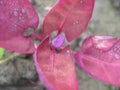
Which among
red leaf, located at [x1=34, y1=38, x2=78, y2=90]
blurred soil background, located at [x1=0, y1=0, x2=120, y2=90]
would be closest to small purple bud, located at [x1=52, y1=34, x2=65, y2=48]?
red leaf, located at [x1=34, y1=38, x2=78, y2=90]

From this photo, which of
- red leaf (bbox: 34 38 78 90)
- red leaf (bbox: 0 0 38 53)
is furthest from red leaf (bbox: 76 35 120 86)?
red leaf (bbox: 0 0 38 53)

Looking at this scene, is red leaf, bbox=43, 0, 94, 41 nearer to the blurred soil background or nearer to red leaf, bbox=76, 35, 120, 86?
red leaf, bbox=76, 35, 120, 86

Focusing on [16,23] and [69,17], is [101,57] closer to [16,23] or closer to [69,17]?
[69,17]

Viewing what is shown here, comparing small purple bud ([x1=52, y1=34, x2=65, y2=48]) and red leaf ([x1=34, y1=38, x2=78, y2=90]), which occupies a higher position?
small purple bud ([x1=52, y1=34, x2=65, y2=48])

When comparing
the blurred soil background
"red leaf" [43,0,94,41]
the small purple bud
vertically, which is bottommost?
the blurred soil background

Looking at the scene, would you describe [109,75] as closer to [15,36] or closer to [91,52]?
[91,52]

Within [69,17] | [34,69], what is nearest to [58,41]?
[69,17]

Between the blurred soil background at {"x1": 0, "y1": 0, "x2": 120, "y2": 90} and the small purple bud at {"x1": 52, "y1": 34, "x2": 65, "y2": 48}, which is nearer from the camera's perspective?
the small purple bud at {"x1": 52, "y1": 34, "x2": 65, "y2": 48}
